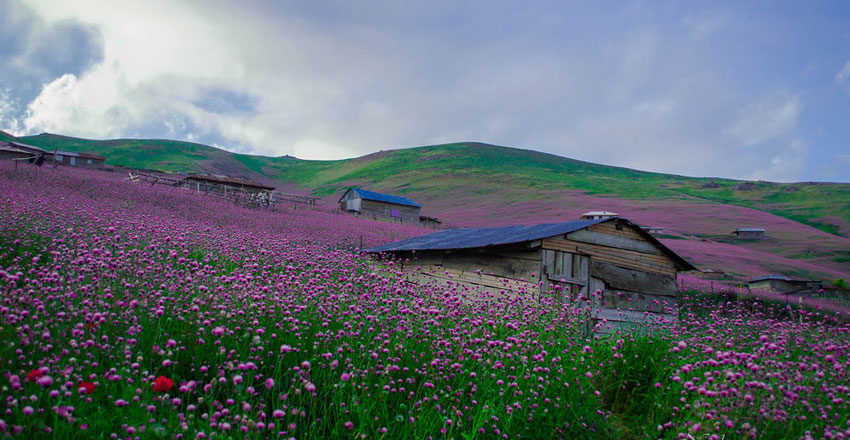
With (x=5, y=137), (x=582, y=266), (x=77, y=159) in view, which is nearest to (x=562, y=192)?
(x=582, y=266)

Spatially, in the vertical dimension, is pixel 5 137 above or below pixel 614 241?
above

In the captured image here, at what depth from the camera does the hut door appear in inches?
395

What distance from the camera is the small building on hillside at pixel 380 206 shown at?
51.5 metres

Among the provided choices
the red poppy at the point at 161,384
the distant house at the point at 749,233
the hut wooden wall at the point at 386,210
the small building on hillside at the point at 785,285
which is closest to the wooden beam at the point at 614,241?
the red poppy at the point at 161,384

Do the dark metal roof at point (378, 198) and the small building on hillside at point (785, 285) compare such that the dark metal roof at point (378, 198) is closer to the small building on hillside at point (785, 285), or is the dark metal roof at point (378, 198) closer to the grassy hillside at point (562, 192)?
the grassy hillside at point (562, 192)

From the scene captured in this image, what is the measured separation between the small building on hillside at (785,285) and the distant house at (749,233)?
83.0ft

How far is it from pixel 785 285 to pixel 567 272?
2219 centimetres

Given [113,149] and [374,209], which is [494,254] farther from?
[113,149]

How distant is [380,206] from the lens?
52.8 m

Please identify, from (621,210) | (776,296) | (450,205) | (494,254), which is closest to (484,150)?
(450,205)

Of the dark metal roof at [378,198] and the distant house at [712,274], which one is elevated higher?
the dark metal roof at [378,198]

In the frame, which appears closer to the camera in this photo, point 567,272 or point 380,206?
point 567,272

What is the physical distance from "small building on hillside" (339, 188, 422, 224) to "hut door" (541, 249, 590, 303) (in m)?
40.0

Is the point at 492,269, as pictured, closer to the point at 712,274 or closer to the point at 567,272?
the point at 567,272
